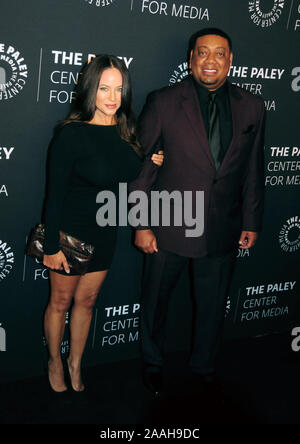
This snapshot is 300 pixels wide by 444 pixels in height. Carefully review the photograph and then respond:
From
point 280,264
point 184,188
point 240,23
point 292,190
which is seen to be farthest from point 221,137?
point 280,264

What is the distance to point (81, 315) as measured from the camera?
2.65 meters

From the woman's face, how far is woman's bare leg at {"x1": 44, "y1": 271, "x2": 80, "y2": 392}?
2.75 ft

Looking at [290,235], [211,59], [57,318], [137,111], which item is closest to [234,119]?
[211,59]

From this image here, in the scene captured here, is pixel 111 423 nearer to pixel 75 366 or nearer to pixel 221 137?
pixel 75 366

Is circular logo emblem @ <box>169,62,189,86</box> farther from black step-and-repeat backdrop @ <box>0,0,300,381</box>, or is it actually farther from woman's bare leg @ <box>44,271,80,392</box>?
woman's bare leg @ <box>44,271,80,392</box>

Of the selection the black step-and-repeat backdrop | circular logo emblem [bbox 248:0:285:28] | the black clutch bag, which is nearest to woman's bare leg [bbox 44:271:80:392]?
the black clutch bag

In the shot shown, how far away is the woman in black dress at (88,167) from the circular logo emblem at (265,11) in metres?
1.08

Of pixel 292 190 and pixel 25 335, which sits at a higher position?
pixel 292 190

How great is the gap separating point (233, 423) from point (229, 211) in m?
1.14

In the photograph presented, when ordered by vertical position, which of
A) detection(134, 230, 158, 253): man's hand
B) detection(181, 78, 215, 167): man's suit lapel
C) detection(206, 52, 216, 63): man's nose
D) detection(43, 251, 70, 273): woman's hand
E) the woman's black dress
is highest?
detection(206, 52, 216, 63): man's nose

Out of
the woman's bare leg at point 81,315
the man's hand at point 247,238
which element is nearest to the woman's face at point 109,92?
the woman's bare leg at point 81,315

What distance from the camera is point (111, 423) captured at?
8.44ft

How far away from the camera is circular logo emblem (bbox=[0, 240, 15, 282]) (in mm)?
2621

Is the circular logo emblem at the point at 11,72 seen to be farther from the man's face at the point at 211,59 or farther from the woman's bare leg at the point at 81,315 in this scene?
the woman's bare leg at the point at 81,315
